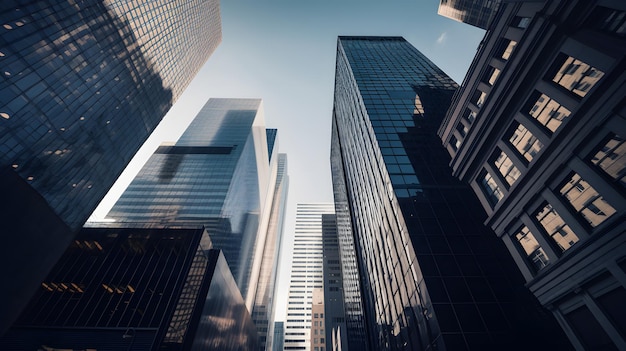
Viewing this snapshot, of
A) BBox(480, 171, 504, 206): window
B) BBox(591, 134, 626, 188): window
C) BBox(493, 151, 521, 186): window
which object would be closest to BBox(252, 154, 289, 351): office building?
BBox(480, 171, 504, 206): window

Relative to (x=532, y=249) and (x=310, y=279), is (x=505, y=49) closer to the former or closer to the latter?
(x=532, y=249)

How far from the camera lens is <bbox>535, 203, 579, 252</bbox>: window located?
16.7m

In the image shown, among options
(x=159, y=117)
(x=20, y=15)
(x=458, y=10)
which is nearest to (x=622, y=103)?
(x=20, y=15)

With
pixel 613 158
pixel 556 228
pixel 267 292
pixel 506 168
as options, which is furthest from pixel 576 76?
pixel 267 292

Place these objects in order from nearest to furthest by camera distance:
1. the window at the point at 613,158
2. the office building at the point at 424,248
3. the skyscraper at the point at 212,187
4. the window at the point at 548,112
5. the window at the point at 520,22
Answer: the window at the point at 613,158
the window at the point at 548,112
the office building at the point at 424,248
the window at the point at 520,22
the skyscraper at the point at 212,187

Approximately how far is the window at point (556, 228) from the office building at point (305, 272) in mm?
107897

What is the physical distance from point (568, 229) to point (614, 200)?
4101 mm

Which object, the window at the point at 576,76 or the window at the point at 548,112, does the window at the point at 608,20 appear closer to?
the window at the point at 576,76

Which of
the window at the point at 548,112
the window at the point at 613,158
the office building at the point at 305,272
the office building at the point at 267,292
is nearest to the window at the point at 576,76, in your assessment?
the window at the point at 548,112

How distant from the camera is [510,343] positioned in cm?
1838

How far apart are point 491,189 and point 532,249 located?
668 centimetres

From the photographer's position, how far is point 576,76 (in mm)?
16500

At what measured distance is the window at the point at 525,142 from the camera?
19.8 m

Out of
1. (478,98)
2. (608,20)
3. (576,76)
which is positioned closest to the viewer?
(608,20)
